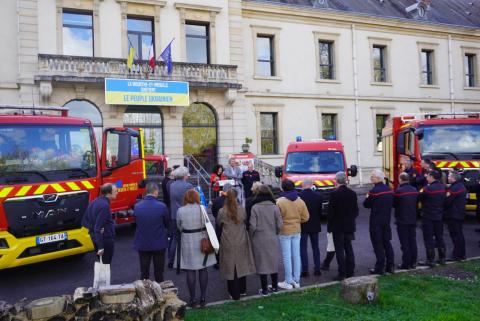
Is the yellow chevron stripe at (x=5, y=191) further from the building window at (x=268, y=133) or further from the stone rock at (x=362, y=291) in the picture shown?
the building window at (x=268, y=133)

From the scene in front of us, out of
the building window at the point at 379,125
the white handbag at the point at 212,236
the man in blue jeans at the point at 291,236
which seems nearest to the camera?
the white handbag at the point at 212,236

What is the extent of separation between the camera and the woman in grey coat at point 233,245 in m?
6.45

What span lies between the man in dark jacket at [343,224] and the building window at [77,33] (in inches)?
623

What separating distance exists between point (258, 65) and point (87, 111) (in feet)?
31.3

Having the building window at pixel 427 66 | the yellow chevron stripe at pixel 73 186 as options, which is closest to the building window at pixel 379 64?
the building window at pixel 427 66

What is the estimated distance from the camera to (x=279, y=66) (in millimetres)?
24500

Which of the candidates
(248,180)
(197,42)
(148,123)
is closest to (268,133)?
(197,42)

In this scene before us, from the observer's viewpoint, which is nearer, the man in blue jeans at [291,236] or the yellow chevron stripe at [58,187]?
the man in blue jeans at [291,236]

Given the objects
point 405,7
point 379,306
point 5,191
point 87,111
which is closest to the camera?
point 379,306

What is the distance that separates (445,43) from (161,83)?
66.5 ft

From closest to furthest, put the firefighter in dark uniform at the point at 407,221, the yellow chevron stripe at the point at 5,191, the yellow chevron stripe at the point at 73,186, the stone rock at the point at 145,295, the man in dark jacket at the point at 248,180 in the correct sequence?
the stone rock at the point at 145,295, the yellow chevron stripe at the point at 5,191, the firefighter in dark uniform at the point at 407,221, the yellow chevron stripe at the point at 73,186, the man in dark jacket at the point at 248,180

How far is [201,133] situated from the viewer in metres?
22.1

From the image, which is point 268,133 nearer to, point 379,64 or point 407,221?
point 379,64

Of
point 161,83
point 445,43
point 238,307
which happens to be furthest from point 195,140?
point 445,43
